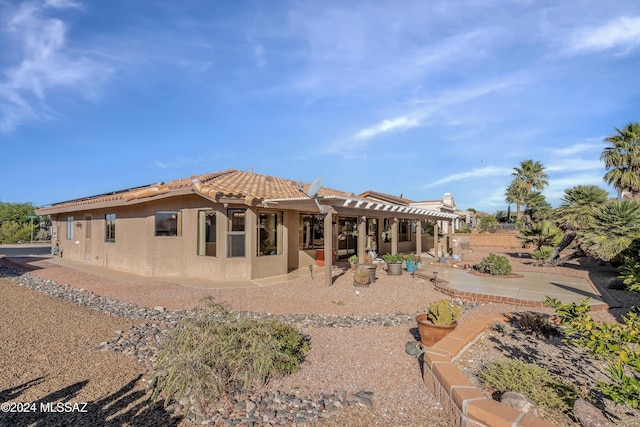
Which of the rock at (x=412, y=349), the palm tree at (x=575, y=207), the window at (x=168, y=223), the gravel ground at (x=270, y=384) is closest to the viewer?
the gravel ground at (x=270, y=384)

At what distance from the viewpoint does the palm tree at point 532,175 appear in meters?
37.2

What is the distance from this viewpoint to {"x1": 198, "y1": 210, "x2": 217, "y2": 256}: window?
435 inches

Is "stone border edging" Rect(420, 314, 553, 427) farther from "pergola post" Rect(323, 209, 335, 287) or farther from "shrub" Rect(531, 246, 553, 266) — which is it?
"shrub" Rect(531, 246, 553, 266)

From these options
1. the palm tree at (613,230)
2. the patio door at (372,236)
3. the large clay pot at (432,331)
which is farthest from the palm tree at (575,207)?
the large clay pot at (432,331)

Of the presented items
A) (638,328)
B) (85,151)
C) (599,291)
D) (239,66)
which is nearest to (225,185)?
(239,66)

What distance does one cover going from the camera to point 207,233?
1120 centimetres

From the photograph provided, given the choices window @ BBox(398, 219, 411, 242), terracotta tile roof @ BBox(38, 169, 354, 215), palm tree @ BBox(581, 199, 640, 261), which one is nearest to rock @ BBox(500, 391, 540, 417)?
terracotta tile roof @ BBox(38, 169, 354, 215)

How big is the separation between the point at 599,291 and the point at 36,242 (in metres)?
44.9

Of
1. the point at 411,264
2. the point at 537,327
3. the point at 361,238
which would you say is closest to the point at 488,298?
the point at 537,327

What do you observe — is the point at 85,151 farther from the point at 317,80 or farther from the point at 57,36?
the point at 317,80

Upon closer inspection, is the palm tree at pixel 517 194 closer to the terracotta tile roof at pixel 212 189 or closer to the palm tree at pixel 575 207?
the palm tree at pixel 575 207

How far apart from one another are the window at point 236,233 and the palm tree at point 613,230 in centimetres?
1142

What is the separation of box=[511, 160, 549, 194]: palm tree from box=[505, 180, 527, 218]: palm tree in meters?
0.56

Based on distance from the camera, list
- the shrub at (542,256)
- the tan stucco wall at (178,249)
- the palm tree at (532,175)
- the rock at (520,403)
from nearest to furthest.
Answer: the rock at (520,403) < the tan stucco wall at (178,249) < the shrub at (542,256) < the palm tree at (532,175)
